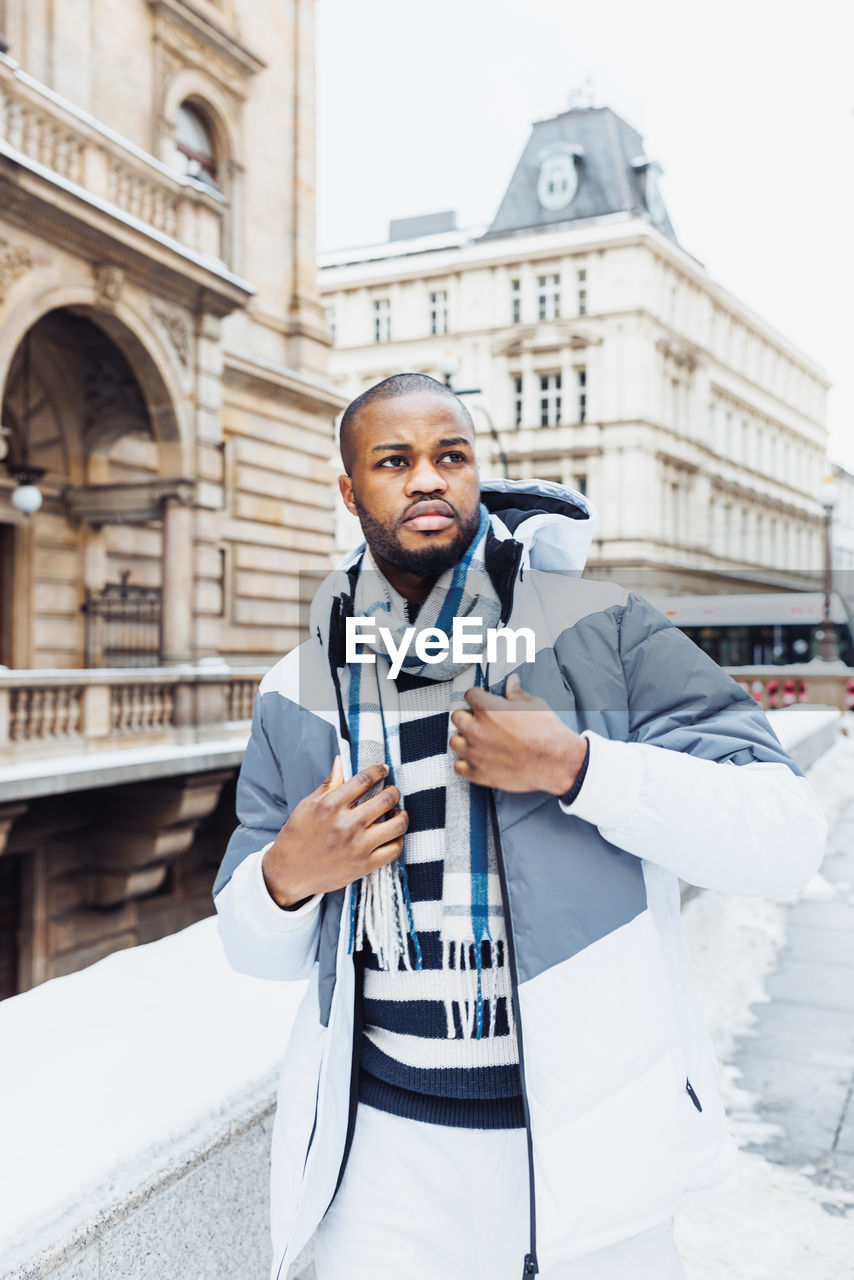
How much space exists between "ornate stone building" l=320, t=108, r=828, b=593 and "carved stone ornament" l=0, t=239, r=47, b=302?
93.9ft

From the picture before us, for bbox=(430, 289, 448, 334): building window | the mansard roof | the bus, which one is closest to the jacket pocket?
the bus

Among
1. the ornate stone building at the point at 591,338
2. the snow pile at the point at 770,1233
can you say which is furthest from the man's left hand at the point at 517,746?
the ornate stone building at the point at 591,338

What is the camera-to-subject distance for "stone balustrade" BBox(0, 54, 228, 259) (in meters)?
10.4

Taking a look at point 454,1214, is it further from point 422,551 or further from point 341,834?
point 422,551

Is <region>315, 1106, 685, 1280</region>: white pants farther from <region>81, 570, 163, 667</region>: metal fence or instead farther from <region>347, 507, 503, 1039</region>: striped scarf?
<region>81, 570, 163, 667</region>: metal fence

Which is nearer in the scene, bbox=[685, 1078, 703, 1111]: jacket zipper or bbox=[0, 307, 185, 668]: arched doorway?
bbox=[685, 1078, 703, 1111]: jacket zipper

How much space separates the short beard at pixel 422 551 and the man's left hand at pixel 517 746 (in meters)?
0.28

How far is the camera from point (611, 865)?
152cm

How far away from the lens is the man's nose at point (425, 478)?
159 centimetres

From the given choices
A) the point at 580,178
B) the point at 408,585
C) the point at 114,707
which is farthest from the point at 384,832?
the point at 580,178

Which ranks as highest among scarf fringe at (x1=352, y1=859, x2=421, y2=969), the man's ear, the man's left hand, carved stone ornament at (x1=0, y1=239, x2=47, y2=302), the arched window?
the arched window

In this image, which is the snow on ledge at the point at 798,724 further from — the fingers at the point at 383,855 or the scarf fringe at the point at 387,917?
the fingers at the point at 383,855

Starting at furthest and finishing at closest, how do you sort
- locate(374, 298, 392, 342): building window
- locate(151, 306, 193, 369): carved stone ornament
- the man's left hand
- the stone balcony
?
locate(374, 298, 392, 342): building window → locate(151, 306, 193, 369): carved stone ornament → the stone balcony → the man's left hand

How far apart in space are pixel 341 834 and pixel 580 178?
4639 centimetres
